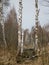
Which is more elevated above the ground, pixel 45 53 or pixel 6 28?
pixel 45 53

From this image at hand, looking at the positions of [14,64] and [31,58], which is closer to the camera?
[14,64]

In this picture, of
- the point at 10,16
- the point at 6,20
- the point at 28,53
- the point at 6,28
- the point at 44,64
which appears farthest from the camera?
the point at 10,16

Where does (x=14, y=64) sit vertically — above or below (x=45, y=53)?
below

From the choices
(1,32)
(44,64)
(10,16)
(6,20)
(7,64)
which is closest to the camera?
(44,64)

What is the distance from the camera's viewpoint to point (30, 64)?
43.1 feet

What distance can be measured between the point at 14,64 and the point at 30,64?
886mm

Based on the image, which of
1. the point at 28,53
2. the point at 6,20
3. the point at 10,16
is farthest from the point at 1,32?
the point at 28,53

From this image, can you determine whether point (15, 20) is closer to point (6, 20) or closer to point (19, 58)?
point (6, 20)

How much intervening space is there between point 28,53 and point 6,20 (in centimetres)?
1316

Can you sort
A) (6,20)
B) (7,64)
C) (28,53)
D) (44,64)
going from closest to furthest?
(44,64)
(7,64)
(28,53)
(6,20)

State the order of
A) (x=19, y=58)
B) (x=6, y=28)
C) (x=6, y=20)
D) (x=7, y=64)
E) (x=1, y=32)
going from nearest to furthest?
(x=7, y=64) → (x=19, y=58) → (x=1, y=32) → (x=6, y=28) → (x=6, y=20)

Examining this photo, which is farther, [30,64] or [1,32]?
[1,32]

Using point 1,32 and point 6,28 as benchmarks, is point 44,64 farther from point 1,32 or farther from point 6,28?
point 6,28

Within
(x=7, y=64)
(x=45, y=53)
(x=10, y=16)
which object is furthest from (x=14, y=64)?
(x=10, y=16)
